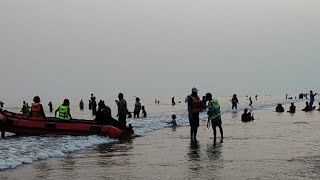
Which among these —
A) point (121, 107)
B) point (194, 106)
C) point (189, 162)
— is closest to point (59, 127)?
point (121, 107)

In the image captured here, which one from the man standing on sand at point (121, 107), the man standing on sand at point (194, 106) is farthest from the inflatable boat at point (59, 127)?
the man standing on sand at point (194, 106)

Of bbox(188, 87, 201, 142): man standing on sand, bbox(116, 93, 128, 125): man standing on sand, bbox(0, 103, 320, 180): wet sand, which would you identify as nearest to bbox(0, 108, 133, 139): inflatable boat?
bbox(116, 93, 128, 125): man standing on sand

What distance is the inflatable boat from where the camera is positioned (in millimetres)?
17609

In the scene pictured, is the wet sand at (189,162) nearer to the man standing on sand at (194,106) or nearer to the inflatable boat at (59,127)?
the man standing on sand at (194,106)

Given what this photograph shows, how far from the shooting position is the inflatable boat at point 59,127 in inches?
693

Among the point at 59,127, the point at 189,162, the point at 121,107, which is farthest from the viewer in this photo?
the point at 121,107

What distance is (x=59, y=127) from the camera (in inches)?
713

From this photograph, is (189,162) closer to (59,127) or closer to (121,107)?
(59,127)

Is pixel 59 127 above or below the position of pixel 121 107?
below

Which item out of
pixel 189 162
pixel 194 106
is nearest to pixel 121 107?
pixel 194 106

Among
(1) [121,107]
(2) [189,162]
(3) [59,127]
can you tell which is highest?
(1) [121,107]

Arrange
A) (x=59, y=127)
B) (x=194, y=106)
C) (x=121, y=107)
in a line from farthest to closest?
(x=121, y=107)
(x=59, y=127)
(x=194, y=106)

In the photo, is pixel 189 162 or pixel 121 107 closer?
pixel 189 162

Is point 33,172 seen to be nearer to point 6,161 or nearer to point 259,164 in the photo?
point 6,161
